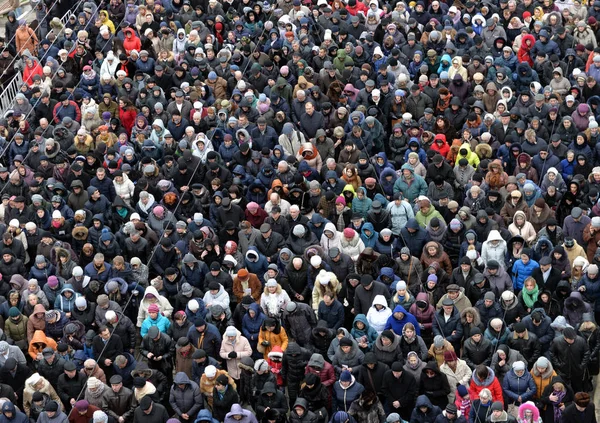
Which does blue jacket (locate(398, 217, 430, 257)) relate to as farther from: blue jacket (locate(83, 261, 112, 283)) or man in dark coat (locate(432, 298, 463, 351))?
blue jacket (locate(83, 261, 112, 283))

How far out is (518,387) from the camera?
21031 mm

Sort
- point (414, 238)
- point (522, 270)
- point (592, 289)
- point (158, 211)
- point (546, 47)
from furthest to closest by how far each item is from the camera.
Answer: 1. point (546, 47)
2. point (158, 211)
3. point (414, 238)
4. point (522, 270)
5. point (592, 289)

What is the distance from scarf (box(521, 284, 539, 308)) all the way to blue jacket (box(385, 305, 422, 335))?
1.80 m

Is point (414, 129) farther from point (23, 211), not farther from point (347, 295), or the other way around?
point (23, 211)

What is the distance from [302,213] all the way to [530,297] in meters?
4.73

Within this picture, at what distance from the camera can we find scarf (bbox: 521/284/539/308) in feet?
74.3

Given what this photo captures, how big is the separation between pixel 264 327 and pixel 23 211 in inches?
236

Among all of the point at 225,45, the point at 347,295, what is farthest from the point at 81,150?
the point at 347,295

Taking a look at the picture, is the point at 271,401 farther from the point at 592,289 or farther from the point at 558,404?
the point at 592,289

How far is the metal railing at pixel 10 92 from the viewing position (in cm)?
3189

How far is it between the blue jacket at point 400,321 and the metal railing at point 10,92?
42.3 ft

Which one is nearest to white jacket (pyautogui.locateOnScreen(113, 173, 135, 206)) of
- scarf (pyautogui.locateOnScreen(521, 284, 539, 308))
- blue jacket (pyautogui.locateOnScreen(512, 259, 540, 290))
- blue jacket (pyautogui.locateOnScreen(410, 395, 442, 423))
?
blue jacket (pyautogui.locateOnScreen(512, 259, 540, 290))

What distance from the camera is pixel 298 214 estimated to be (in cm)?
2495

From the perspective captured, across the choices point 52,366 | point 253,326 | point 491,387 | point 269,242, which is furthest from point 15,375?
point 491,387
